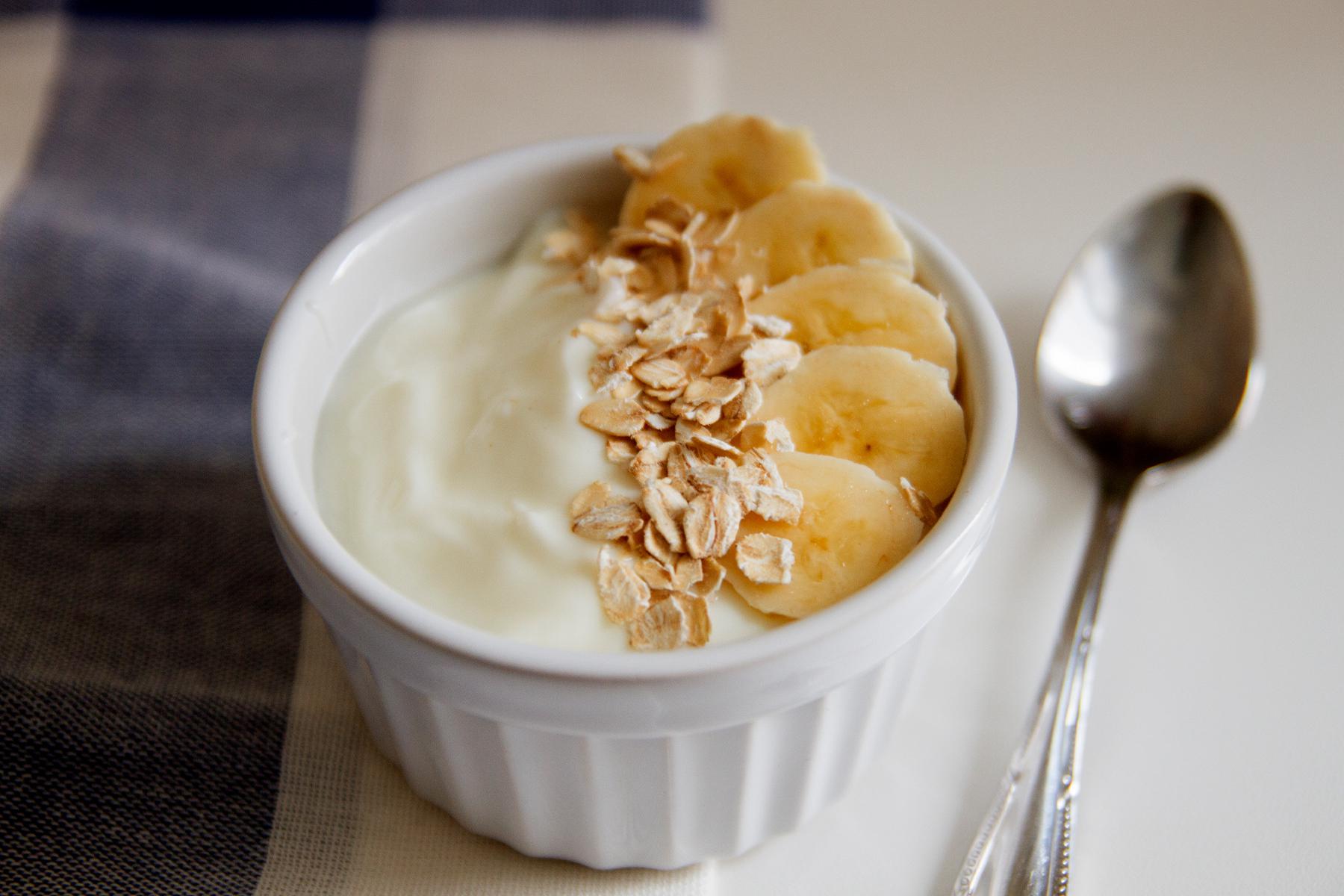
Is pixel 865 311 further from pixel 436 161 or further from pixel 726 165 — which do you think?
pixel 436 161

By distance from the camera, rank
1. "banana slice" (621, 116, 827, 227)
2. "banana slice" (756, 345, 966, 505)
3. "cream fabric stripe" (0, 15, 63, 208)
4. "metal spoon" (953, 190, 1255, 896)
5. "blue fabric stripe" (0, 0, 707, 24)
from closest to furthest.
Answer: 1. "banana slice" (756, 345, 966, 505)
2. "banana slice" (621, 116, 827, 227)
3. "metal spoon" (953, 190, 1255, 896)
4. "cream fabric stripe" (0, 15, 63, 208)
5. "blue fabric stripe" (0, 0, 707, 24)

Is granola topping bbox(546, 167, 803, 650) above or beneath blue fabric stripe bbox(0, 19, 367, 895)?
above

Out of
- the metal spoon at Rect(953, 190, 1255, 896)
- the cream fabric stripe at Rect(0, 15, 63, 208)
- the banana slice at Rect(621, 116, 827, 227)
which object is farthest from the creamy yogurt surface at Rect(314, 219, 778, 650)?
the cream fabric stripe at Rect(0, 15, 63, 208)

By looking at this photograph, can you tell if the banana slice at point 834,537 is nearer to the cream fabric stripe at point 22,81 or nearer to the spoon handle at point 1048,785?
the spoon handle at point 1048,785

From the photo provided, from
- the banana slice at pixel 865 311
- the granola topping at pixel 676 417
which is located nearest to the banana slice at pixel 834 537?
the granola topping at pixel 676 417

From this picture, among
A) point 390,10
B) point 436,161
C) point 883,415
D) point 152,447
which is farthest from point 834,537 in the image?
point 390,10

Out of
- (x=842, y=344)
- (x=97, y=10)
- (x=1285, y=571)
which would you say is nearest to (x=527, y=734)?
(x=842, y=344)

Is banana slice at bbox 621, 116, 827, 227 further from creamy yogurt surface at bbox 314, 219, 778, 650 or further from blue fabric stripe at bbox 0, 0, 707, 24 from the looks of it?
blue fabric stripe at bbox 0, 0, 707, 24

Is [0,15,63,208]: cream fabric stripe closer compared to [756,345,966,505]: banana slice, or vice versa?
[756,345,966,505]: banana slice
